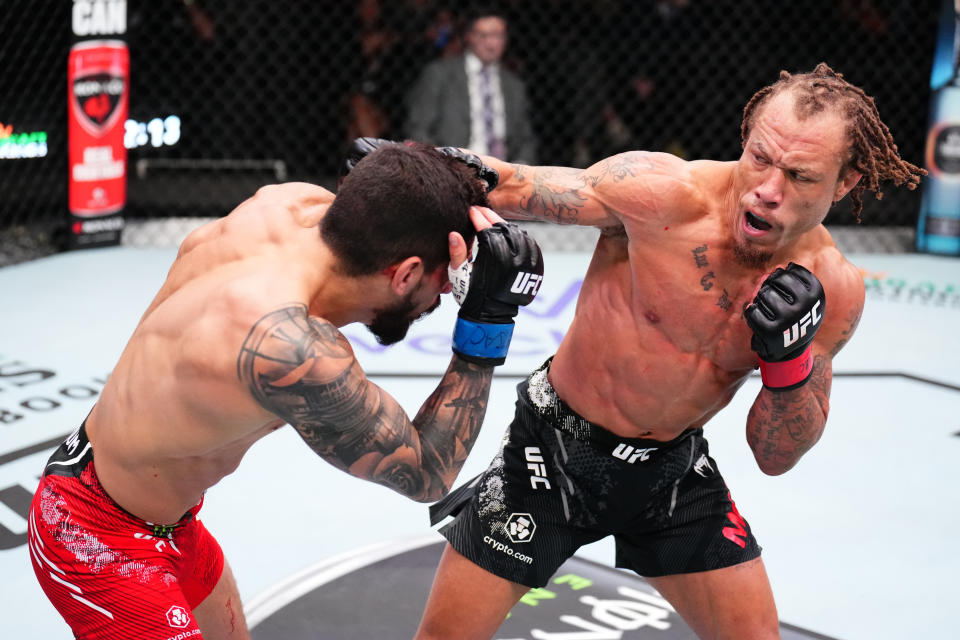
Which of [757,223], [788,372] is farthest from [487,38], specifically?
[788,372]

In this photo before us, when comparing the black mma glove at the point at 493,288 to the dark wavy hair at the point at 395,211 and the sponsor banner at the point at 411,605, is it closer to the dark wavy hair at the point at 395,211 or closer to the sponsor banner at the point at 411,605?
the dark wavy hair at the point at 395,211

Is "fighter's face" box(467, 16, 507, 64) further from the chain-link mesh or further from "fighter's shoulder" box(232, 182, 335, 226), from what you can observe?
"fighter's shoulder" box(232, 182, 335, 226)

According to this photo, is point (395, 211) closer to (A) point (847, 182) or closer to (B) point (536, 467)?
(B) point (536, 467)

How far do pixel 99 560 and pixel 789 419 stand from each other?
3.90ft

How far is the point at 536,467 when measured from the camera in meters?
2.00

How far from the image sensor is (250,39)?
6133 mm

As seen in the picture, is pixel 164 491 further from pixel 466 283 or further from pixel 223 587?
pixel 466 283

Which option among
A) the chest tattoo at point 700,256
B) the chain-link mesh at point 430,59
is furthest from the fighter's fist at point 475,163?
the chain-link mesh at point 430,59

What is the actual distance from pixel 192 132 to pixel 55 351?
8.75 feet

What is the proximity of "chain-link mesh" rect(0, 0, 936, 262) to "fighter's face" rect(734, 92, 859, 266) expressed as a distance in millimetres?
4575

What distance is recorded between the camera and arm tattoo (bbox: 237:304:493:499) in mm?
1469

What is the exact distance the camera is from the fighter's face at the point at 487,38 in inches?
219

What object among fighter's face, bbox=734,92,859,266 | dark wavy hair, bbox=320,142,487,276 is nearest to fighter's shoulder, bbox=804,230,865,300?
fighter's face, bbox=734,92,859,266

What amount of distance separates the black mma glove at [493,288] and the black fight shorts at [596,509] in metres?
0.37
